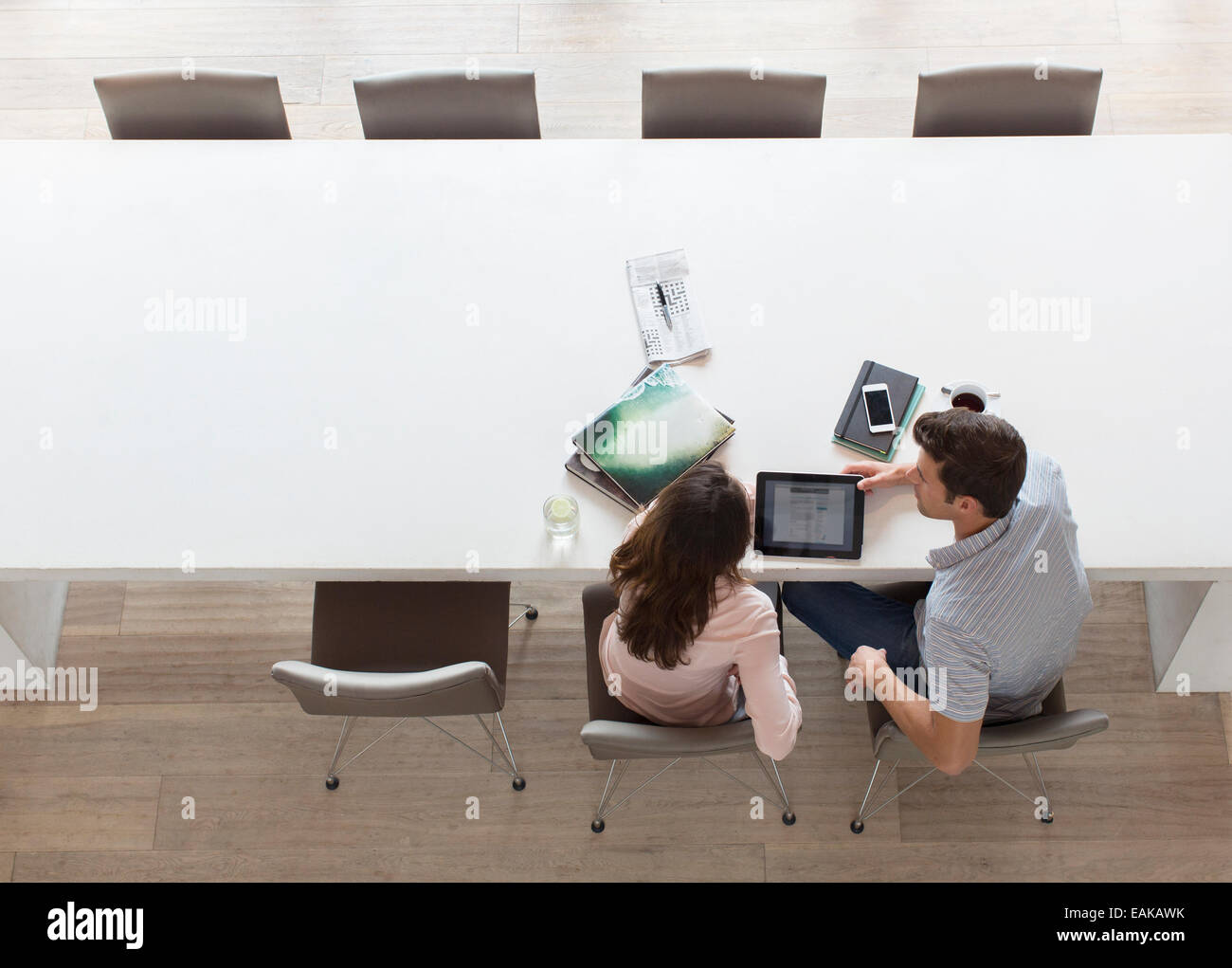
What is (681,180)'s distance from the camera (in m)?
2.50

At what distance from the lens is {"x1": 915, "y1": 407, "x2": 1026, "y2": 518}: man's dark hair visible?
1835 millimetres

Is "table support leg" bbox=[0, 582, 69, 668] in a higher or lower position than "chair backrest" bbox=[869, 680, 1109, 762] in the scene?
lower

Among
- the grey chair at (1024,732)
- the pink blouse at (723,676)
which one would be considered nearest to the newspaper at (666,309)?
the pink blouse at (723,676)

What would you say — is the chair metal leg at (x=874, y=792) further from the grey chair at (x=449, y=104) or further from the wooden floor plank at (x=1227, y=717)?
the grey chair at (x=449, y=104)

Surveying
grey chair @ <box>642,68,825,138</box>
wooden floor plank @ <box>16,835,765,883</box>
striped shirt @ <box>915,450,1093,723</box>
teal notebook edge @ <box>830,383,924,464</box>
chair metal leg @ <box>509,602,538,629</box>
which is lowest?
wooden floor plank @ <box>16,835,765,883</box>

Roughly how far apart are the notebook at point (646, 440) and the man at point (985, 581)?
18.6 inches

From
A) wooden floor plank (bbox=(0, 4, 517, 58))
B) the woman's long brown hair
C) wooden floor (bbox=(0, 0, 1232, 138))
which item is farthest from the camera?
wooden floor plank (bbox=(0, 4, 517, 58))

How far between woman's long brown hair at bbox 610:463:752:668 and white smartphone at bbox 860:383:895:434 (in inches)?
22.5

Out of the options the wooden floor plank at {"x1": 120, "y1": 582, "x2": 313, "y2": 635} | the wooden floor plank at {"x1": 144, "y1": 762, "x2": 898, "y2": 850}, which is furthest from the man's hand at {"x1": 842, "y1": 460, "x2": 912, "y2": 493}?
the wooden floor plank at {"x1": 120, "y1": 582, "x2": 313, "y2": 635}

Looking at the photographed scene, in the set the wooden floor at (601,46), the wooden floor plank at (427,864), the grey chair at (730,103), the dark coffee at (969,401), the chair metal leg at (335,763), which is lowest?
the wooden floor plank at (427,864)

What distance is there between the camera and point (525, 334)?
234 cm

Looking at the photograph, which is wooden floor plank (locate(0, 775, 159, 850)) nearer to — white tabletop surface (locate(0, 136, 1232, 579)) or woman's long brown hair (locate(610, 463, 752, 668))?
white tabletop surface (locate(0, 136, 1232, 579))

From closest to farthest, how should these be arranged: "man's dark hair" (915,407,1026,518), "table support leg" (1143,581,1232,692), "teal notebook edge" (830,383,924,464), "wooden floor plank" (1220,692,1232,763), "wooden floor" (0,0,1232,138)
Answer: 1. "man's dark hair" (915,407,1026,518)
2. "teal notebook edge" (830,383,924,464)
3. "table support leg" (1143,581,1232,692)
4. "wooden floor plank" (1220,692,1232,763)
5. "wooden floor" (0,0,1232,138)

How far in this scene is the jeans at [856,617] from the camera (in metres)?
2.29
